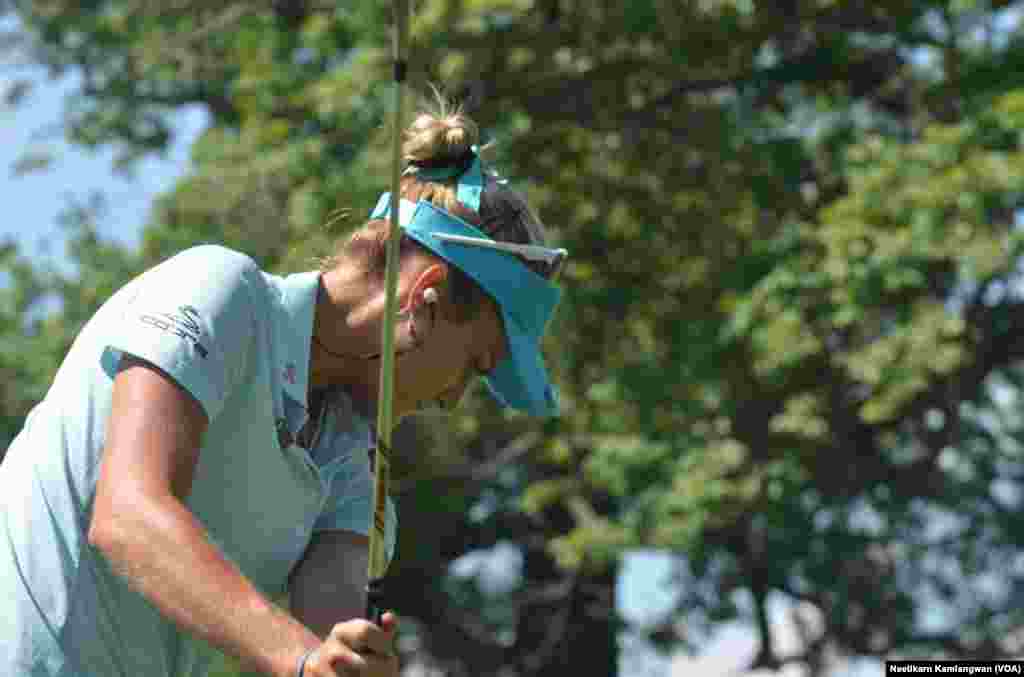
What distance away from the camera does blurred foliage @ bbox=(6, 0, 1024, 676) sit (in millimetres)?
11055

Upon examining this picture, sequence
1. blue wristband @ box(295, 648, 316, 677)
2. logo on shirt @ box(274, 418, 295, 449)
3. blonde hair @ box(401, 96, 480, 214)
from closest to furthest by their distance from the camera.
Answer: blue wristband @ box(295, 648, 316, 677) → logo on shirt @ box(274, 418, 295, 449) → blonde hair @ box(401, 96, 480, 214)

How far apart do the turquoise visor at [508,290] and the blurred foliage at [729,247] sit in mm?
6807

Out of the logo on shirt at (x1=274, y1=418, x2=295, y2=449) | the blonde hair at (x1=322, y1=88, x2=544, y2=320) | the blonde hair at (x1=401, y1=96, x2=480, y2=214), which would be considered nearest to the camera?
the logo on shirt at (x1=274, y1=418, x2=295, y2=449)

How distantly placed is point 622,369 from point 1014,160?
3.17m

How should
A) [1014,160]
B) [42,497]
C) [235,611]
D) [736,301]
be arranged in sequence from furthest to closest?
1. [736,301]
2. [1014,160]
3. [42,497]
4. [235,611]

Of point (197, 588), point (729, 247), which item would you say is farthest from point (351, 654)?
point (729, 247)

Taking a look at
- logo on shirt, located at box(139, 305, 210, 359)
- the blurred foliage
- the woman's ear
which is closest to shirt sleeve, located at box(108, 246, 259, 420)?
logo on shirt, located at box(139, 305, 210, 359)

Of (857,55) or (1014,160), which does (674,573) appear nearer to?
(857,55)

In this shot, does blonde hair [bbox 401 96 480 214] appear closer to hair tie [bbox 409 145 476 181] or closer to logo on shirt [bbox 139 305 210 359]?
hair tie [bbox 409 145 476 181]

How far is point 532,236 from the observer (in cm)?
300

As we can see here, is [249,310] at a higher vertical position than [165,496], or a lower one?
higher

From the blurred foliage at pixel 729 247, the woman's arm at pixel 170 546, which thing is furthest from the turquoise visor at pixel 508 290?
the blurred foliage at pixel 729 247

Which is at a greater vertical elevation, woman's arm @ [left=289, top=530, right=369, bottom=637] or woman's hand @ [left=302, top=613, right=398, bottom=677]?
woman's arm @ [left=289, top=530, right=369, bottom=637]

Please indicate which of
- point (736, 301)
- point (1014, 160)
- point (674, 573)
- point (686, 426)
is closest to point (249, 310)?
point (1014, 160)
